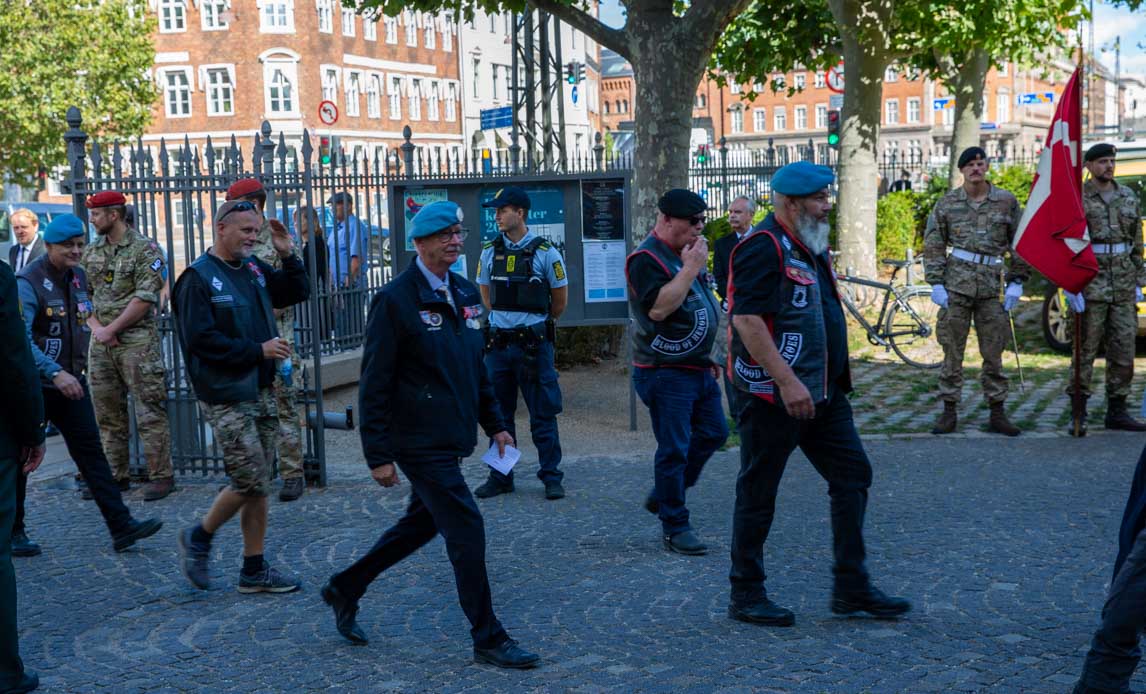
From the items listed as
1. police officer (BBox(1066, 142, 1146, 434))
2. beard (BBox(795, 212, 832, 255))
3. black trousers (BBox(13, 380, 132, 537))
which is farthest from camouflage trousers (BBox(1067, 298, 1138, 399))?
black trousers (BBox(13, 380, 132, 537))

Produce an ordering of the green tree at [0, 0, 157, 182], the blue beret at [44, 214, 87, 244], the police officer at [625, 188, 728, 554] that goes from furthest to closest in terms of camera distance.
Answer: the green tree at [0, 0, 157, 182]
the blue beret at [44, 214, 87, 244]
the police officer at [625, 188, 728, 554]

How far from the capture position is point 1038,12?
1798 cm

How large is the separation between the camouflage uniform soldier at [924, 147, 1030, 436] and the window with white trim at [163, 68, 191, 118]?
167ft

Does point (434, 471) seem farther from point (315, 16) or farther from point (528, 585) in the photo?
point (315, 16)

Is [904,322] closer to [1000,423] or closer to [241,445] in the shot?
[1000,423]

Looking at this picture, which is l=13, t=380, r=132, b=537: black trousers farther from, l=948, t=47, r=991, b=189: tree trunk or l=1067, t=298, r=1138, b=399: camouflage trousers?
l=948, t=47, r=991, b=189: tree trunk

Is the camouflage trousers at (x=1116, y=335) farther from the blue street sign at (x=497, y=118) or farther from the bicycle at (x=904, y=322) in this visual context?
the blue street sign at (x=497, y=118)

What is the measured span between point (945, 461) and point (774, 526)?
2227mm

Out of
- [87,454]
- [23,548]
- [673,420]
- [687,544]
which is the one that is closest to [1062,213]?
[673,420]

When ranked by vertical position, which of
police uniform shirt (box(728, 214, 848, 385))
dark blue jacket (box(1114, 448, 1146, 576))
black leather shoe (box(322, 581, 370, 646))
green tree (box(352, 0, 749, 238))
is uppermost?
green tree (box(352, 0, 749, 238))

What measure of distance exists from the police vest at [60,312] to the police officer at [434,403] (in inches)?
138

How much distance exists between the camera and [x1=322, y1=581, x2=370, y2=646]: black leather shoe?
17.6ft

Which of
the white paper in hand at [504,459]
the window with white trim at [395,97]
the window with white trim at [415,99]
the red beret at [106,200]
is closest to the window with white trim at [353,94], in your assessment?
the window with white trim at [395,97]

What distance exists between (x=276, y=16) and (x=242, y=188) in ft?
168
